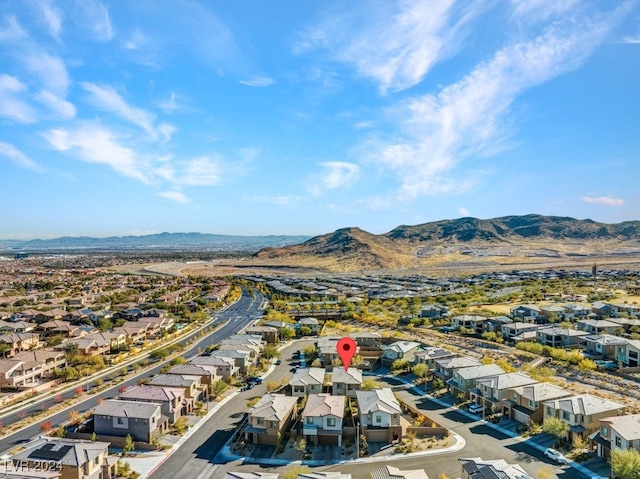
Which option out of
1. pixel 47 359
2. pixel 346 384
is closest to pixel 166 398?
pixel 346 384

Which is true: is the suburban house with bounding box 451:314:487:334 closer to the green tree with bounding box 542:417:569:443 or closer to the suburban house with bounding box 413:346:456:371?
the suburban house with bounding box 413:346:456:371

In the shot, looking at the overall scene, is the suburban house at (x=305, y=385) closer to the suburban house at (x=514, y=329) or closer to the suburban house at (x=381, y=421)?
the suburban house at (x=381, y=421)

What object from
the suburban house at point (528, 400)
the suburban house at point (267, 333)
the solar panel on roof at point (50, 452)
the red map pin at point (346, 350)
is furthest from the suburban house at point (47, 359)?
the suburban house at point (528, 400)

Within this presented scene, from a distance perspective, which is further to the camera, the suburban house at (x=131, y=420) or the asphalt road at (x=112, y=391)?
the asphalt road at (x=112, y=391)

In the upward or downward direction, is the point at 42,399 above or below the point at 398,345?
below

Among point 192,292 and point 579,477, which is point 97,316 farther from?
point 579,477

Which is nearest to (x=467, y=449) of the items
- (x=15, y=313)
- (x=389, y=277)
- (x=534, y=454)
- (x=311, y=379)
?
(x=534, y=454)
